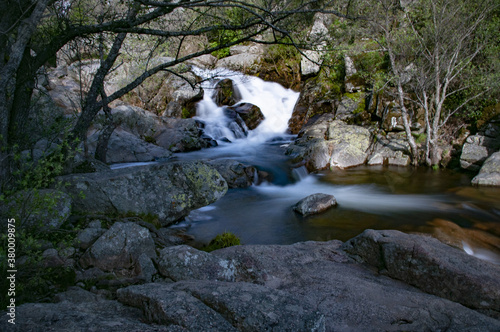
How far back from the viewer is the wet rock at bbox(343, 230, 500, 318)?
3.20 meters

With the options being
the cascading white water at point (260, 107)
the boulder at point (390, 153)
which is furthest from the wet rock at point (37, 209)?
the boulder at point (390, 153)

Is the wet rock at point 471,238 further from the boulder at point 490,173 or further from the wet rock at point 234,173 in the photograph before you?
the wet rock at point 234,173

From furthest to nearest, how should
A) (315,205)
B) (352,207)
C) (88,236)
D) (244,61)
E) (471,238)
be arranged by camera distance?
(244,61) → (352,207) → (315,205) → (471,238) → (88,236)

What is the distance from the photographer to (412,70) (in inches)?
545

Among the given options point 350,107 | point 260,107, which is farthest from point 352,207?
point 260,107

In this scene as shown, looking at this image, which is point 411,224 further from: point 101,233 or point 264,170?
point 101,233

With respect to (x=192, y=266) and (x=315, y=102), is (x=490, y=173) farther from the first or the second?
(x=192, y=266)

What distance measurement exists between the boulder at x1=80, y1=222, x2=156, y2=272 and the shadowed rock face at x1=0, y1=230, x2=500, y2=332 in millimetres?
645

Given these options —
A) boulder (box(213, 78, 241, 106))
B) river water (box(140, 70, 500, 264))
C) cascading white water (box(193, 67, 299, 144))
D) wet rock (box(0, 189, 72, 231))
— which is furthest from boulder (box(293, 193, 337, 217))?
boulder (box(213, 78, 241, 106))

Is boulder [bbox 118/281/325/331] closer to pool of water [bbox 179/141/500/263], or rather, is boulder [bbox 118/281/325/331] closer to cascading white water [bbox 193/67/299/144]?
pool of water [bbox 179/141/500/263]

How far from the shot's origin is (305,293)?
3271mm

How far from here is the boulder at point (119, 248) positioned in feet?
12.4

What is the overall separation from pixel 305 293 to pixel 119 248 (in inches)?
94.3

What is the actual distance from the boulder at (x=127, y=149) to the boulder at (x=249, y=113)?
6.15m
